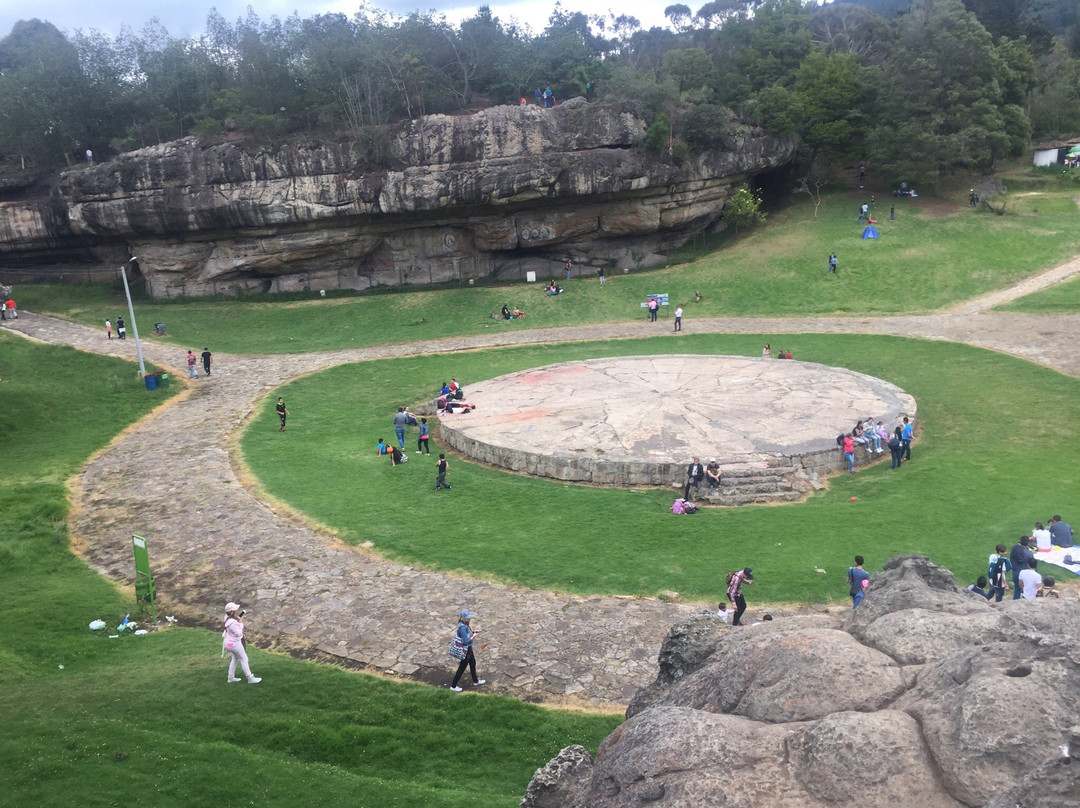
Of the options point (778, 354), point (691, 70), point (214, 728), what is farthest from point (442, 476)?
point (691, 70)

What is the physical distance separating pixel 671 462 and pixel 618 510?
7.39 ft

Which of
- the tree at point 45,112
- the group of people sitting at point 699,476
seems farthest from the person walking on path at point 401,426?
the tree at point 45,112

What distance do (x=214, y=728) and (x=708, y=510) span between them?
1168 cm

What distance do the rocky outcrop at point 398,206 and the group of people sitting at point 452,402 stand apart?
62.3 feet

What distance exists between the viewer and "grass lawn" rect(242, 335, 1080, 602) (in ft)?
55.0

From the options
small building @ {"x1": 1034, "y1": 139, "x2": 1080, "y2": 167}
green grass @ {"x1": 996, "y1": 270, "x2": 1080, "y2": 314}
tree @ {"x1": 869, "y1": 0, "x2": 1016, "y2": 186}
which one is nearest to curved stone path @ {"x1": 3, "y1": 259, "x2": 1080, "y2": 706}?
green grass @ {"x1": 996, "y1": 270, "x2": 1080, "y2": 314}

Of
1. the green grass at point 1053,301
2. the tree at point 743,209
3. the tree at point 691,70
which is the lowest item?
the green grass at point 1053,301

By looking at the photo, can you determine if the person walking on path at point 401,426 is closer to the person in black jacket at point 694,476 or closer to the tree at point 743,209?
the person in black jacket at point 694,476

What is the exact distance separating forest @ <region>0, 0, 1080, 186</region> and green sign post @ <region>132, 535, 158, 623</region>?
3278 cm

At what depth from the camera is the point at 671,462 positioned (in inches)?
833

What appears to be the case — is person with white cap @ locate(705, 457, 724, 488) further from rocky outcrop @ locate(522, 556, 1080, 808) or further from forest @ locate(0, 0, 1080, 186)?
forest @ locate(0, 0, 1080, 186)

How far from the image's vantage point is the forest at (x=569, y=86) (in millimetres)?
46312

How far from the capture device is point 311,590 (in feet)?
53.5

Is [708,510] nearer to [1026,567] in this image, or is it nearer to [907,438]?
[907,438]
